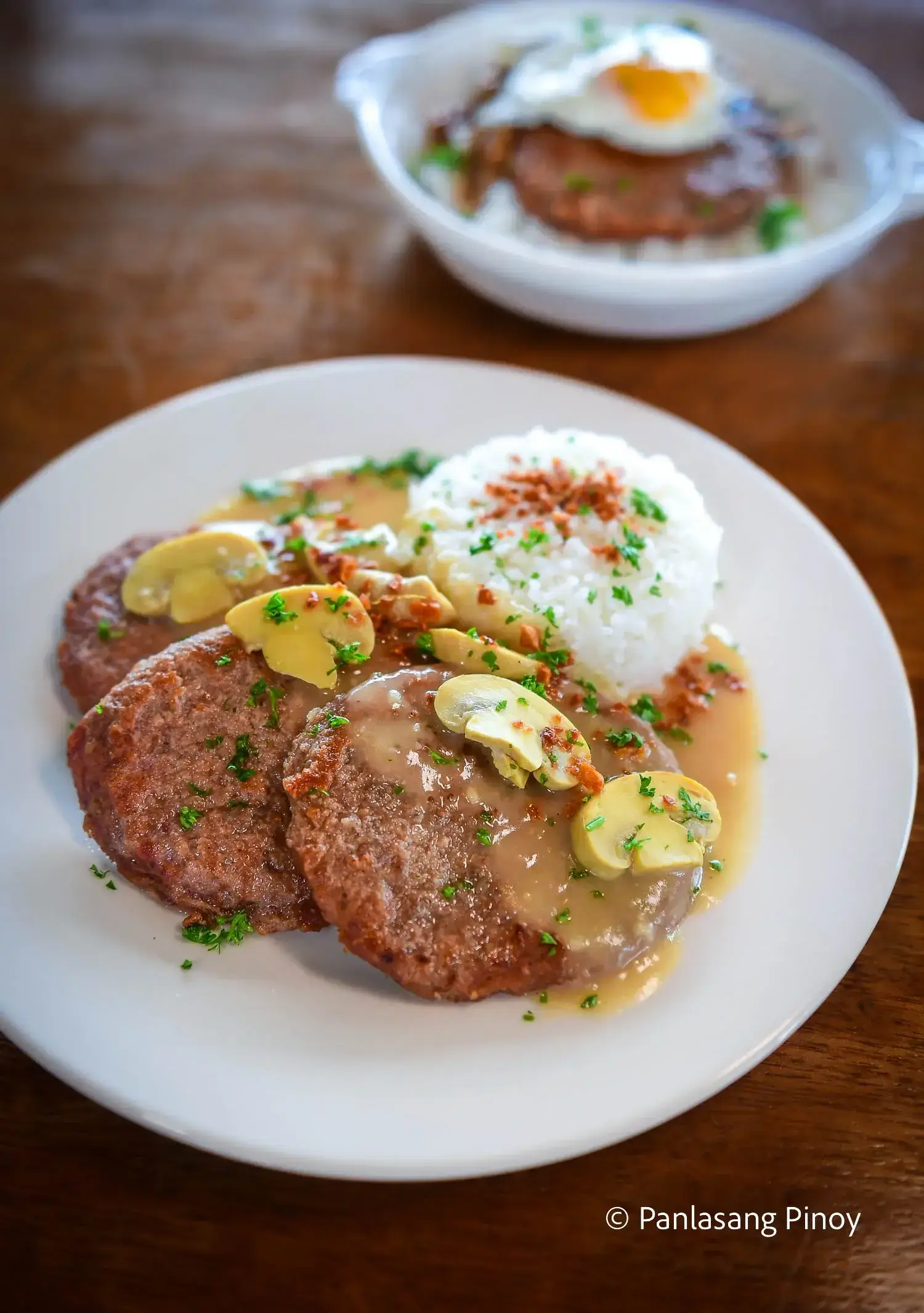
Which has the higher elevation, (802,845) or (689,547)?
(689,547)

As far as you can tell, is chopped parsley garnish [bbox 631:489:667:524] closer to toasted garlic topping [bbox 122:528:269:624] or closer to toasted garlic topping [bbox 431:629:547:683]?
toasted garlic topping [bbox 431:629:547:683]

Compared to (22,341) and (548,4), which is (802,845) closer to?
(22,341)

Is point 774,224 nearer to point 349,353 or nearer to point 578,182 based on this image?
point 578,182

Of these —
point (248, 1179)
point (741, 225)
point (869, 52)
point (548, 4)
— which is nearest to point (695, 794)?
point (248, 1179)

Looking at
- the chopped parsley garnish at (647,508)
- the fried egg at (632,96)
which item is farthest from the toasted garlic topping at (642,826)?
the fried egg at (632,96)

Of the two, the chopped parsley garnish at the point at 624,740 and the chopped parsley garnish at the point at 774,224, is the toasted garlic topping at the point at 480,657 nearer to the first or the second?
the chopped parsley garnish at the point at 624,740

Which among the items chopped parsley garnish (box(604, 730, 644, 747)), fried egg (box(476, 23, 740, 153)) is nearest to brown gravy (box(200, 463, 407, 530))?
chopped parsley garnish (box(604, 730, 644, 747))
